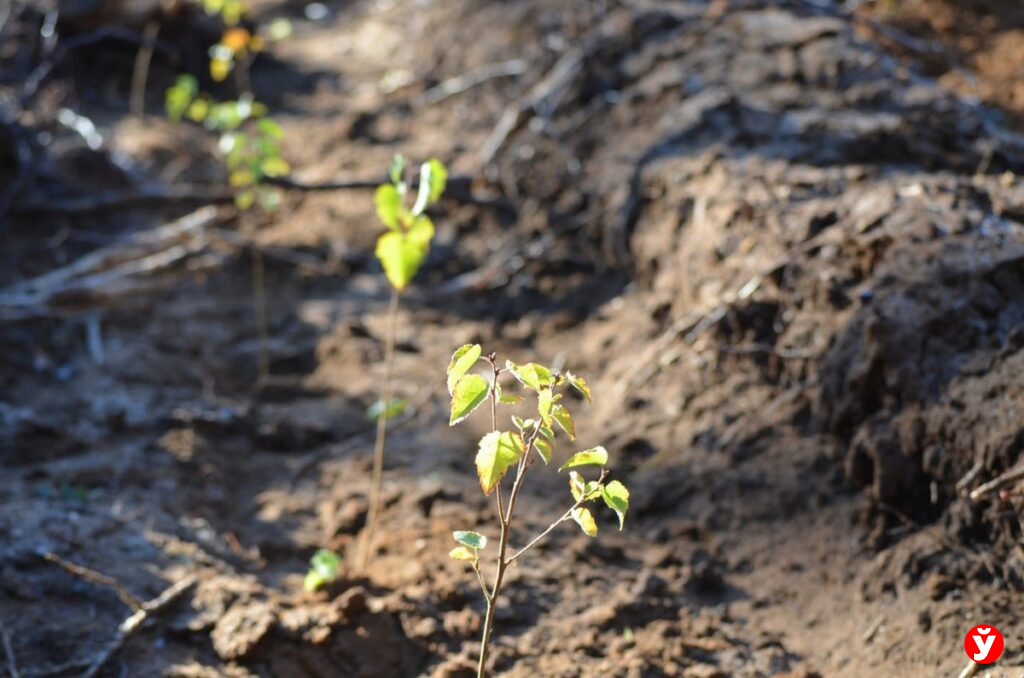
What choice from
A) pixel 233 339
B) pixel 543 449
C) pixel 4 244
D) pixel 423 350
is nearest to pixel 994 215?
pixel 543 449

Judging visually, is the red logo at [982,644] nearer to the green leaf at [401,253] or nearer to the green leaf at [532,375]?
the green leaf at [532,375]

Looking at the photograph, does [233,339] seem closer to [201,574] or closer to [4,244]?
[4,244]

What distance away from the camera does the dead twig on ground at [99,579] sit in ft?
8.40

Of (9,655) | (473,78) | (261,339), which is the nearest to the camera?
(9,655)

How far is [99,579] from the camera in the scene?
2.61 meters

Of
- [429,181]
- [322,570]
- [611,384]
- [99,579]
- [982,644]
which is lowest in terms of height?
[611,384]

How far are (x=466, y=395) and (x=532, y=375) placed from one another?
123 millimetres

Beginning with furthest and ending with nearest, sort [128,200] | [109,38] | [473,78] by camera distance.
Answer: [109,38] < [473,78] < [128,200]

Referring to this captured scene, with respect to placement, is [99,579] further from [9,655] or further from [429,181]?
[429,181]

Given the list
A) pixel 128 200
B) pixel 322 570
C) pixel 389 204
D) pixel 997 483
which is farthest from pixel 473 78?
pixel 997 483

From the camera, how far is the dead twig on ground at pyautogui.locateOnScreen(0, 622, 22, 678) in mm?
2367

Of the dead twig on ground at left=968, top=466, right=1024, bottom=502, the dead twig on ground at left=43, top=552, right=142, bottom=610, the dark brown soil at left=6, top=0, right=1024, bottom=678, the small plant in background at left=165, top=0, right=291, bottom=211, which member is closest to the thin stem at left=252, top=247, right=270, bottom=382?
the dark brown soil at left=6, top=0, right=1024, bottom=678

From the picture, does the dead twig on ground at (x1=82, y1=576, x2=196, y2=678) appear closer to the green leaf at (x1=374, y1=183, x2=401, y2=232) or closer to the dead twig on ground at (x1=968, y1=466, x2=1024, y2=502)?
the green leaf at (x1=374, y1=183, x2=401, y2=232)

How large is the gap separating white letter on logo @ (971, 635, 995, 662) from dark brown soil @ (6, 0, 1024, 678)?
1.34ft
